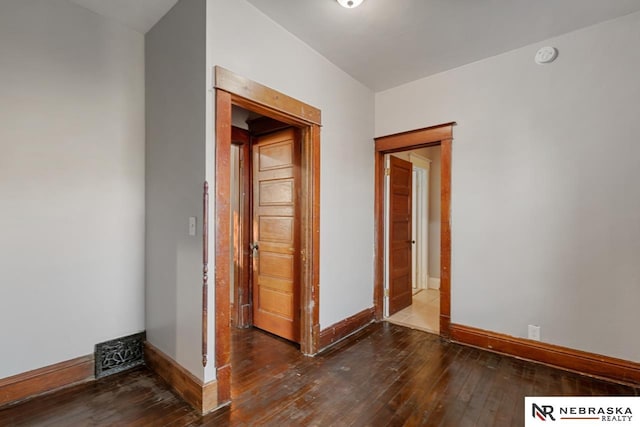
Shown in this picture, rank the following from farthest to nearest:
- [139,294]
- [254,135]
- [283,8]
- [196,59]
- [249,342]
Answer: [254,135]
[249,342]
[139,294]
[283,8]
[196,59]

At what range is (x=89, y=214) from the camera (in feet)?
7.75

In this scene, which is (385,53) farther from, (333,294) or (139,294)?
(139,294)

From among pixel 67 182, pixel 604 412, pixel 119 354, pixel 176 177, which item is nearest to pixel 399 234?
pixel 604 412

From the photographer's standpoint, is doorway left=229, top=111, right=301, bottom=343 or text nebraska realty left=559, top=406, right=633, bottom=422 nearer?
text nebraska realty left=559, top=406, right=633, bottom=422

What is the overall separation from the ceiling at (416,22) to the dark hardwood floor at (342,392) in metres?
2.88

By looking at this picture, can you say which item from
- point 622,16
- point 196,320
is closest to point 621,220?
point 622,16

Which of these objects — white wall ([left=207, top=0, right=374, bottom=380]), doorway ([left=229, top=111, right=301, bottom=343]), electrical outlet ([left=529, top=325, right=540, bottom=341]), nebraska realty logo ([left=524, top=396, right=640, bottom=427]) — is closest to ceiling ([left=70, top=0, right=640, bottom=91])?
white wall ([left=207, top=0, right=374, bottom=380])

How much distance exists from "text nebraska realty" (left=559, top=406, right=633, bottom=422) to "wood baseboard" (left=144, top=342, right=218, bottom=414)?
229 centimetres

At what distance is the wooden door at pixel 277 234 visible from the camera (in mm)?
3043

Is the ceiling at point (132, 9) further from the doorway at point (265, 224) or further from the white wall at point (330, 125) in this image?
the doorway at point (265, 224)

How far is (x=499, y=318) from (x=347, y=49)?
299 centimetres

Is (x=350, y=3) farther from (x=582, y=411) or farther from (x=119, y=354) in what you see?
(x=119, y=354)

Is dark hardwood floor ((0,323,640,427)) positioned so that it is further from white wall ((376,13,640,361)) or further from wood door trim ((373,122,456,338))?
wood door trim ((373,122,456,338))

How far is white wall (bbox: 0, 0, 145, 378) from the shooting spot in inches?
80.6
